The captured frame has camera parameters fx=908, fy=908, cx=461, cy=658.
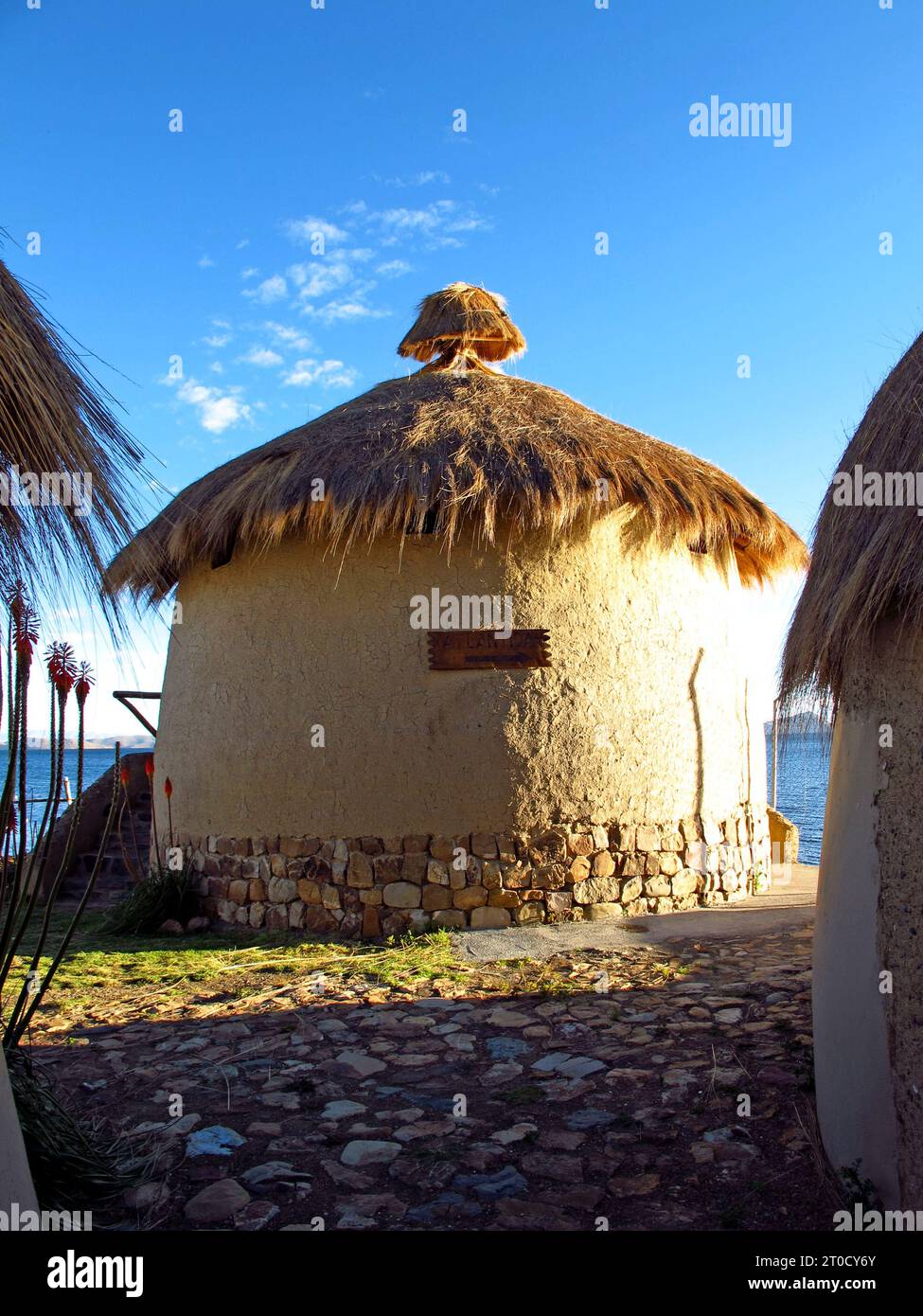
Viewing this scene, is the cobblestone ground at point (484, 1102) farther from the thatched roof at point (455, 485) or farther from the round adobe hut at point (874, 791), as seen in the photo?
the thatched roof at point (455, 485)

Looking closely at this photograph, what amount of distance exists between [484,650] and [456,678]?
0.26m

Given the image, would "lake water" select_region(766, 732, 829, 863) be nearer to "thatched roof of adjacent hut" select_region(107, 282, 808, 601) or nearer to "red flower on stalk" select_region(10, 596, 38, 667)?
"thatched roof of adjacent hut" select_region(107, 282, 808, 601)

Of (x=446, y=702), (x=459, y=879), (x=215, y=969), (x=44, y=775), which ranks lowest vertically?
(x=44, y=775)

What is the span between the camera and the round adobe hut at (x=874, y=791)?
246 centimetres

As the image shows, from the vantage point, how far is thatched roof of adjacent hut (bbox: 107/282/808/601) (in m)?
6.07

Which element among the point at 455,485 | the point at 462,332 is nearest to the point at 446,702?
the point at 455,485

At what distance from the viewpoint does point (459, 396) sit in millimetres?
7348

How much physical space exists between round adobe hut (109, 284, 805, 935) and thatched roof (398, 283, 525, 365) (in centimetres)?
213

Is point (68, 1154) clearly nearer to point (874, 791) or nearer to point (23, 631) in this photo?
point (23, 631)

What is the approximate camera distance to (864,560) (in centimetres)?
261

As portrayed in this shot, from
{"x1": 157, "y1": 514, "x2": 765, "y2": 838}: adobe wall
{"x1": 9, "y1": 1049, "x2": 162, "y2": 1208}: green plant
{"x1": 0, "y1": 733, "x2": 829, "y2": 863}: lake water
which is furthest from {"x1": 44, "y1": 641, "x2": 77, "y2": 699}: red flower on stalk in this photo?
{"x1": 157, "y1": 514, "x2": 765, "y2": 838}: adobe wall

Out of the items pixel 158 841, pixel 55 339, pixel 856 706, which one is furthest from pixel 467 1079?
pixel 158 841
